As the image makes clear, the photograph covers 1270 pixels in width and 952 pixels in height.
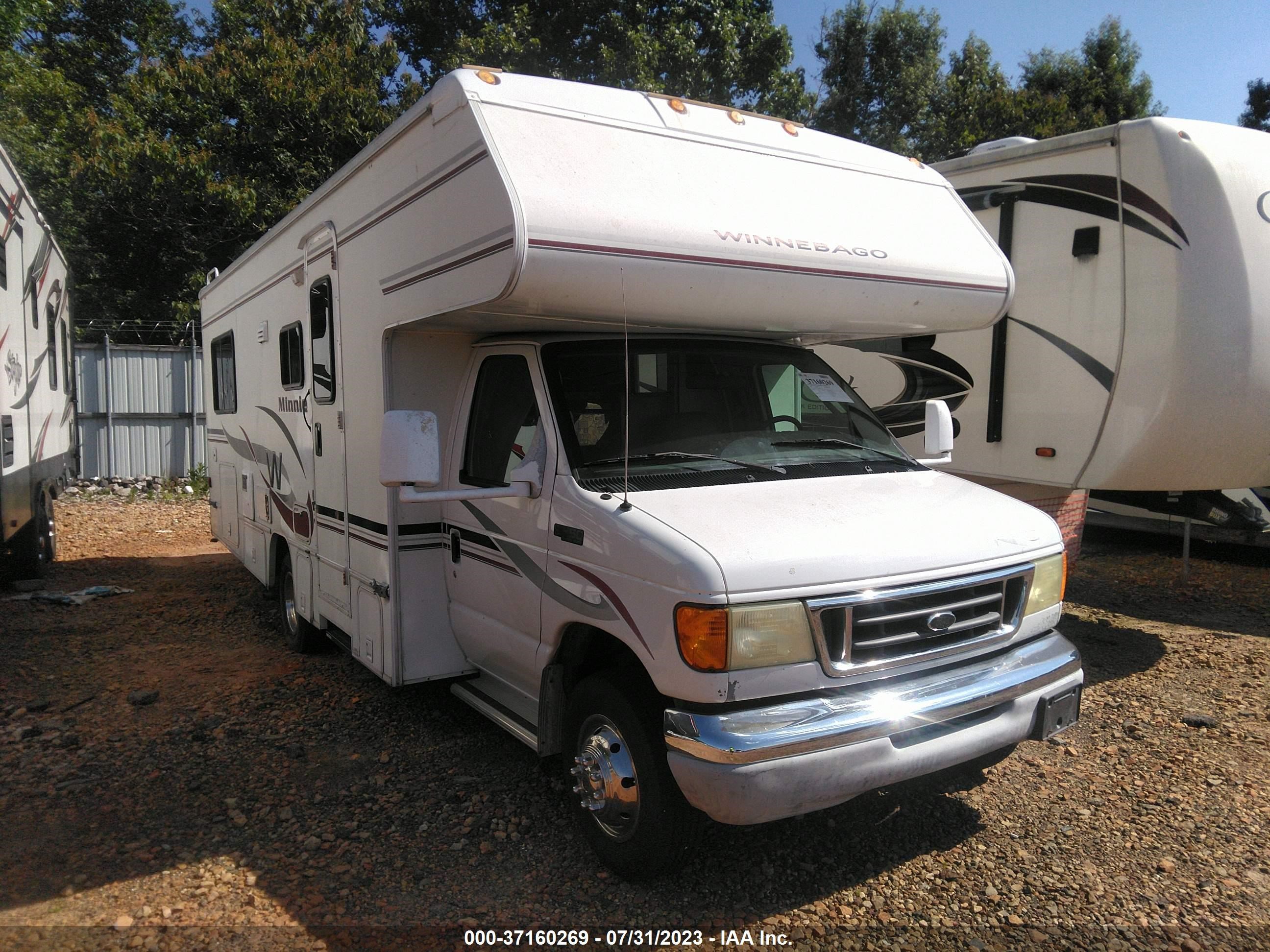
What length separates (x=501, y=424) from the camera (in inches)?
169

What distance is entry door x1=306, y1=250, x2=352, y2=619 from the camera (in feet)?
17.1

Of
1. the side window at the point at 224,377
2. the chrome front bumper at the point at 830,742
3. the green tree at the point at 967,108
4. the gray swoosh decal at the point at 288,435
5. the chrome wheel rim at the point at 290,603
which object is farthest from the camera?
the green tree at the point at 967,108

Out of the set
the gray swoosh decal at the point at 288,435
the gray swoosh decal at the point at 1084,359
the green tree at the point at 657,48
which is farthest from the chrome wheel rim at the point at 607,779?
the green tree at the point at 657,48

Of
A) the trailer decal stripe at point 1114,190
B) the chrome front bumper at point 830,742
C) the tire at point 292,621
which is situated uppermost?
the trailer decal stripe at point 1114,190

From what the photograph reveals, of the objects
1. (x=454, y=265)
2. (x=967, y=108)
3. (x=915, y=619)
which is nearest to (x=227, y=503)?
(x=454, y=265)

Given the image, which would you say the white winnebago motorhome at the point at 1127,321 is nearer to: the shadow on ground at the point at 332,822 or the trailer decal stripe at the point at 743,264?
the trailer decal stripe at the point at 743,264

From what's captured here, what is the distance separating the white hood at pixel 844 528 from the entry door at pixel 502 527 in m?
0.66

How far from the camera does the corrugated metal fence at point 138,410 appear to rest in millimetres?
14844

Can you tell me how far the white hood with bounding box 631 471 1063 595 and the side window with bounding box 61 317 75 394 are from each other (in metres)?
9.95

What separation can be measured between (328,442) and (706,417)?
251 centimetres

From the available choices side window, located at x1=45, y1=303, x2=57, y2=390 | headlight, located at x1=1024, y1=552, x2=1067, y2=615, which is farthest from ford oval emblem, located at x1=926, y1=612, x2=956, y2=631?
side window, located at x1=45, y1=303, x2=57, y2=390

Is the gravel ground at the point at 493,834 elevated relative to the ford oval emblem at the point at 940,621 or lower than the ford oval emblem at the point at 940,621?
lower

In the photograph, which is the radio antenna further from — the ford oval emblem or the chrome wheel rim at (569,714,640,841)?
the ford oval emblem

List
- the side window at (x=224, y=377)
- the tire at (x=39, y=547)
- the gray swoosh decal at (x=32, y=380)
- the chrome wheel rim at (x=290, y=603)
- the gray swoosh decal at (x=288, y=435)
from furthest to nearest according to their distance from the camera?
1. the tire at (x=39, y=547)
2. the side window at (x=224, y=377)
3. the gray swoosh decal at (x=32, y=380)
4. the chrome wheel rim at (x=290, y=603)
5. the gray swoosh decal at (x=288, y=435)
